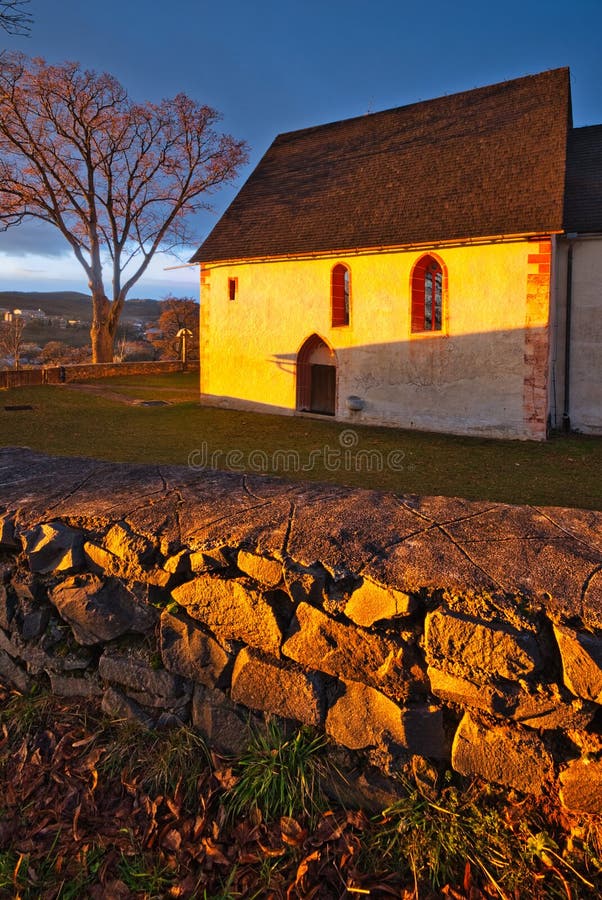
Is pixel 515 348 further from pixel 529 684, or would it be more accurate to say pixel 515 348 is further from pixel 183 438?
pixel 529 684

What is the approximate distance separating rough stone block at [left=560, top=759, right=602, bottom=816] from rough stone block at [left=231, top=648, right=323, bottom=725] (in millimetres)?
1098

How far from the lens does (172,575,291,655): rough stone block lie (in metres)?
2.99

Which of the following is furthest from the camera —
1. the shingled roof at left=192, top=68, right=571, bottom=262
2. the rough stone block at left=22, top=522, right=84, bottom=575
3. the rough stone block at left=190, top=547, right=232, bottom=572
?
the shingled roof at left=192, top=68, right=571, bottom=262

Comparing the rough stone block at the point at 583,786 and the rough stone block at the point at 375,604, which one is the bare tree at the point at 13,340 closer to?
the rough stone block at the point at 375,604

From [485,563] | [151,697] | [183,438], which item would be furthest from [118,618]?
[183,438]

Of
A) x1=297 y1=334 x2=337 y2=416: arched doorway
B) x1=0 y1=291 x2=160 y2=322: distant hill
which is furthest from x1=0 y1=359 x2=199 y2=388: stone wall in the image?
x1=0 y1=291 x2=160 y2=322: distant hill

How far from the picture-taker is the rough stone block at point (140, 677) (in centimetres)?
328

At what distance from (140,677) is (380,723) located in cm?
137

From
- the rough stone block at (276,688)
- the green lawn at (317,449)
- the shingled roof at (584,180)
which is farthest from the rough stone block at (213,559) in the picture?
the shingled roof at (584,180)

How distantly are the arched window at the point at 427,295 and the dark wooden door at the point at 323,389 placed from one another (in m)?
3.37

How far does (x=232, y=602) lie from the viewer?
3.06 meters

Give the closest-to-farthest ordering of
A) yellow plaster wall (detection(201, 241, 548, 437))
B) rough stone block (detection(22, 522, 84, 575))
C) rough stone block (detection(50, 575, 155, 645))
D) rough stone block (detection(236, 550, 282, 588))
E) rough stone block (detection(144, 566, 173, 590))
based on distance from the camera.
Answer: rough stone block (detection(236, 550, 282, 588)), rough stone block (detection(144, 566, 173, 590)), rough stone block (detection(50, 575, 155, 645)), rough stone block (detection(22, 522, 84, 575)), yellow plaster wall (detection(201, 241, 548, 437))

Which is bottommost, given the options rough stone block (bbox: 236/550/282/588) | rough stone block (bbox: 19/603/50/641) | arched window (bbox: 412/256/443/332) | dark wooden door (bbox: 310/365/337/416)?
rough stone block (bbox: 19/603/50/641)

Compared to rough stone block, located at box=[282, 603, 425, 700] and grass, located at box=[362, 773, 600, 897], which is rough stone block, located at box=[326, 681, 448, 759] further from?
grass, located at box=[362, 773, 600, 897]
